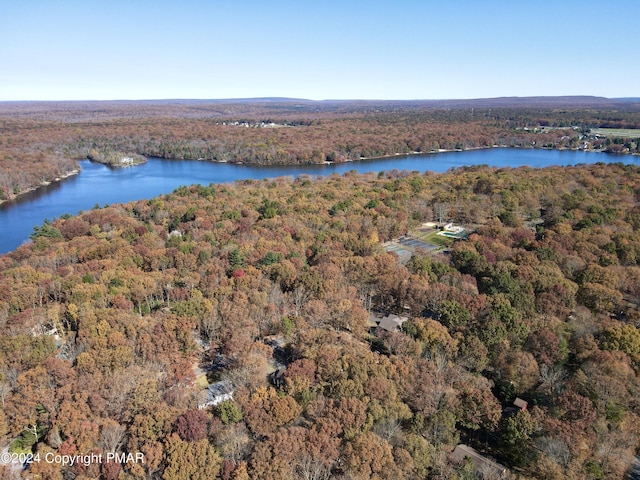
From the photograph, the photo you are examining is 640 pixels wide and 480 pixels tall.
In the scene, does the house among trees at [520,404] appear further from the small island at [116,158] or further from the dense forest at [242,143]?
the small island at [116,158]

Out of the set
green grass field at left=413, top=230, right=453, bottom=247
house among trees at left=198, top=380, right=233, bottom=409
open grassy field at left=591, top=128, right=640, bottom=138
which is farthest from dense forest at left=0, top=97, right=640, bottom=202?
house among trees at left=198, top=380, right=233, bottom=409

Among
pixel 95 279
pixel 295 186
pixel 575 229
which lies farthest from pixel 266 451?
pixel 295 186

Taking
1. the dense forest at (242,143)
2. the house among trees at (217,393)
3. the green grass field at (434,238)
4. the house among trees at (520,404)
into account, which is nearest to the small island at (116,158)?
the dense forest at (242,143)

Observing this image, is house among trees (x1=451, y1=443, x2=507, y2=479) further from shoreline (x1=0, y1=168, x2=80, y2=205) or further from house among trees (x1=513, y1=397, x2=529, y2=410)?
shoreline (x1=0, y1=168, x2=80, y2=205)

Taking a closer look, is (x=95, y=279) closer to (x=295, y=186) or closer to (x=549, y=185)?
(x=295, y=186)

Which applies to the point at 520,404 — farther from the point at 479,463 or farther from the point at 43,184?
the point at 43,184

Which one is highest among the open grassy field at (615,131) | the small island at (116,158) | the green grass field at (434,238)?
the open grassy field at (615,131)
